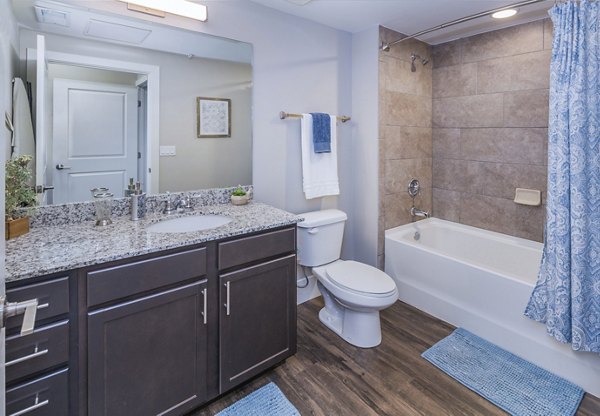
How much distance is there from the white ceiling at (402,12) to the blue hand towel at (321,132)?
690 mm

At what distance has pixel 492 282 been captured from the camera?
2.21 meters

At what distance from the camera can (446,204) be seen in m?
3.24

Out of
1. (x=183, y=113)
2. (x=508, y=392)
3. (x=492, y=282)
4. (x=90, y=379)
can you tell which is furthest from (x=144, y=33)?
(x=508, y=392)

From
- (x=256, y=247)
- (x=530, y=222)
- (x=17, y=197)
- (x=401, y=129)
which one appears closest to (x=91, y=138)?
(x=17, y=197)

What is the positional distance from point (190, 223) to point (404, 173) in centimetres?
185

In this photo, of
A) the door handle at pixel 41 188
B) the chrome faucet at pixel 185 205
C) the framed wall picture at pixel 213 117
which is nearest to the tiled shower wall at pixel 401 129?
the framed wall picture at pixel 213 117

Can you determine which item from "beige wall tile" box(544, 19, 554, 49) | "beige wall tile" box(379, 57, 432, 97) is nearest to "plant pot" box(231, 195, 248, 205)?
"beige wall tile" box(379, 57, 432, 97)

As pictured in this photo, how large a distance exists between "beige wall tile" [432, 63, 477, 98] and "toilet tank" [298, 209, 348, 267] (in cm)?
157

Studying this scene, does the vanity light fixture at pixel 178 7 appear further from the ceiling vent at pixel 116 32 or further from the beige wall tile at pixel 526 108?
the beige wall tile at pixel 526 108

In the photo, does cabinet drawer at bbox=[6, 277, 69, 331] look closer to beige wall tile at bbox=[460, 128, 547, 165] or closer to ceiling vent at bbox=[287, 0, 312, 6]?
ceiling vent at bbox=[287, 0, 312, 6]

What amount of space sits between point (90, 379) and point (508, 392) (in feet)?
6.32

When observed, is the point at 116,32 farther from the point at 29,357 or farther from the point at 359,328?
the point at 359,328

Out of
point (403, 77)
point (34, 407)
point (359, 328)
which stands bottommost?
point (359, 328)

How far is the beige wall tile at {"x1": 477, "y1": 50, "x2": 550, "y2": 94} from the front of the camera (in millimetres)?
2521
